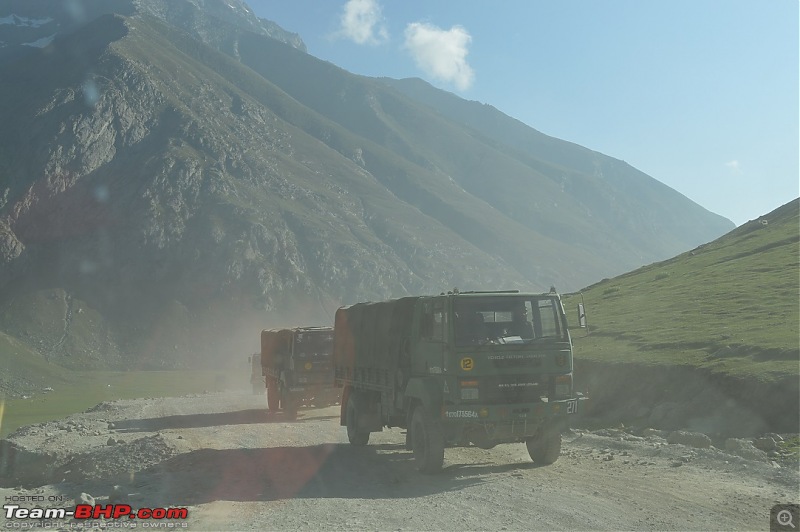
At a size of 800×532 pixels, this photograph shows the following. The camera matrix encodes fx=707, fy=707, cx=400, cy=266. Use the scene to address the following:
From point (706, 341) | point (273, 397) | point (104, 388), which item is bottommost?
point (104, 388)

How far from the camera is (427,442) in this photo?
15586mm

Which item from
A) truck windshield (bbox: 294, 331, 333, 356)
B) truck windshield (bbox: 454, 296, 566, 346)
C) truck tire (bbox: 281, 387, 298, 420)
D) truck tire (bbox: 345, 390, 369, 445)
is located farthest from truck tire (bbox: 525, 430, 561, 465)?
truck tire (bbox: 281, 387, 298, 420)

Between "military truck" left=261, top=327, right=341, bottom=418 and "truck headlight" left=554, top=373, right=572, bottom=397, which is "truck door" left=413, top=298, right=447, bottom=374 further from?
"military truck" left=261, top=327, right=341, bottom=418

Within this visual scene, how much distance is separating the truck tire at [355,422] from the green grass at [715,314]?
43.9 ft

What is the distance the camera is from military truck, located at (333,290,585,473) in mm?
15156

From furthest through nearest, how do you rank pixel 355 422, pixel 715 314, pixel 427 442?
Result: pixel 715 314, pixel 355 422, pixel 427 442

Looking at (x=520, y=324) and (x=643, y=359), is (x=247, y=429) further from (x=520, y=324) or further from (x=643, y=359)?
(x=643, y=359)

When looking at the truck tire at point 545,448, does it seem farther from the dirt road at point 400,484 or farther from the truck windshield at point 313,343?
the truck windshield at point 313,343

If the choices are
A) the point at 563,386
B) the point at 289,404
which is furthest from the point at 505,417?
the point at 289,404

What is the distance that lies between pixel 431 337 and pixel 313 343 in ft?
48.1

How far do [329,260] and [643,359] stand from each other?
166769 mm

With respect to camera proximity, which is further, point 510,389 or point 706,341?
point 706,341

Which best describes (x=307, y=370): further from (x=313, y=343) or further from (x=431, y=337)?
(x=431, y=337)

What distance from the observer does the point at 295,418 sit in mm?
30312
